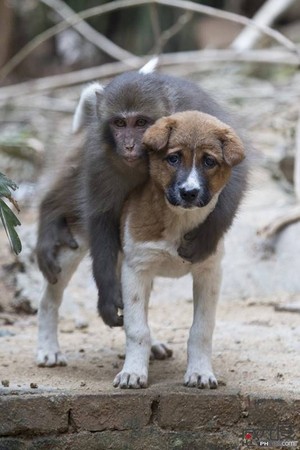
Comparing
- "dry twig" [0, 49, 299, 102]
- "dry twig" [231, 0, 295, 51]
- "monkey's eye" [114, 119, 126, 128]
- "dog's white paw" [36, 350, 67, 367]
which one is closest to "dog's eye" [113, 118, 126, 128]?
"monkey's eye" [114, 119, 126, 128]

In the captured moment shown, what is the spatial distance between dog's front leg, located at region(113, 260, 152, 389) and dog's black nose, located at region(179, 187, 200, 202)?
0.59 meters

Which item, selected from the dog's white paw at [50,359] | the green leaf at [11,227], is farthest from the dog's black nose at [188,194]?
the dog's white paw at [50,359]

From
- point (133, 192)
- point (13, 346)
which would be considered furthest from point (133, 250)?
point (13, 346)

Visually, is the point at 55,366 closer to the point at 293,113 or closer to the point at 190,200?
the point at 190,200

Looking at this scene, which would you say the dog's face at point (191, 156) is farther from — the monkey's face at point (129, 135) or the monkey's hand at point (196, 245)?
the monkey's hand at point (196, 245)

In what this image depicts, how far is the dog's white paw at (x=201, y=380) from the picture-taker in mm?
4461

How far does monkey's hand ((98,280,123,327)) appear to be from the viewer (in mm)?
4668

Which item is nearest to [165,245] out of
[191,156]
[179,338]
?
[191,156]

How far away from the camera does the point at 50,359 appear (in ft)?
16.9

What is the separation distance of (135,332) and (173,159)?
2.73 feet

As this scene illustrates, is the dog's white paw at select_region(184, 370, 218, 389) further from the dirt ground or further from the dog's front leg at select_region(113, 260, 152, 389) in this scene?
Result: the dog's front leg at select_region(113, 260, 152, 389)

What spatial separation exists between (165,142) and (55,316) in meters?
1.57

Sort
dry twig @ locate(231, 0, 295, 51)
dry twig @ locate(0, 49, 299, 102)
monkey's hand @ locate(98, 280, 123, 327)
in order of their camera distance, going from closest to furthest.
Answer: monkey's hand @ locate(98, 280, 123, 327) → dry twig @ locate(0, 49, 299, 102) → dry twig @ locate(231, 0, 295, 51)

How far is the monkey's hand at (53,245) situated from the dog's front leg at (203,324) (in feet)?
3.11
